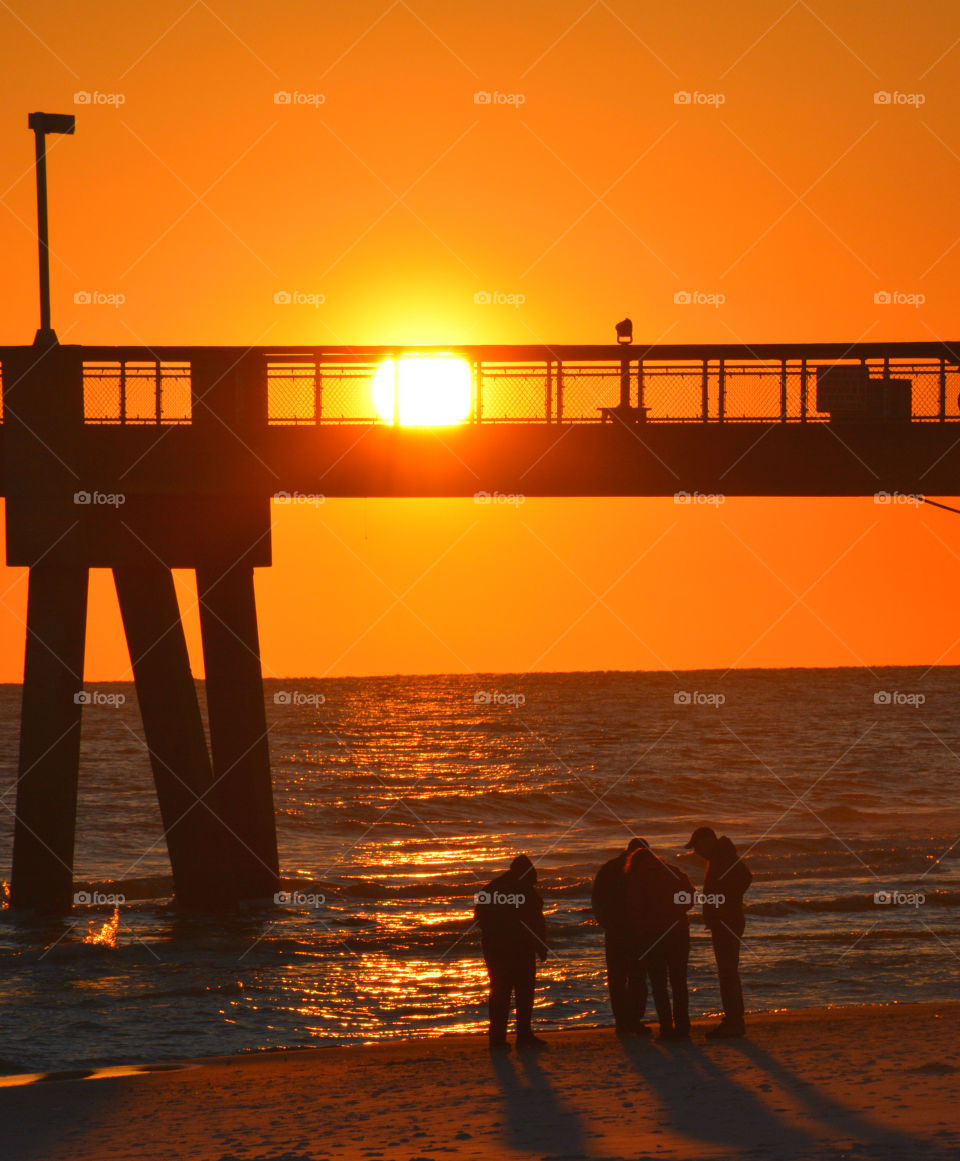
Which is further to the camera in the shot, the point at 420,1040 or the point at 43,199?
the point at 43,199

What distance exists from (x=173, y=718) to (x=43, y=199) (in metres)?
8.70

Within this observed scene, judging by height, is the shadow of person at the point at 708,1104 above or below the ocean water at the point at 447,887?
above

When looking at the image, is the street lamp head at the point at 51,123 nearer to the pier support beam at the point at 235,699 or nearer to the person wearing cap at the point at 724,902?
the pier support beam at the point at 235,699

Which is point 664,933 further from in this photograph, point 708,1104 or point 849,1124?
point 849,1124

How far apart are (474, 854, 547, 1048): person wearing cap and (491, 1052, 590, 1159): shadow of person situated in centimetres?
66

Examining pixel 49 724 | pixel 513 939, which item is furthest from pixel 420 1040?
pixel 49 724

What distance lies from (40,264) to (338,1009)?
13.3 meters

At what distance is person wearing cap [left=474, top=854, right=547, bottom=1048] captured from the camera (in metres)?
13.3

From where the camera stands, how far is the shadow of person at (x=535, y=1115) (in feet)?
32.7

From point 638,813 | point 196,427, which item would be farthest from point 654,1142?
point 638,813

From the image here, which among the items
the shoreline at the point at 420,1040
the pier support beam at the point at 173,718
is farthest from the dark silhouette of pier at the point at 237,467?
the shoreline at the point at 420,1040

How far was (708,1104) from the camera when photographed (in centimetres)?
1083

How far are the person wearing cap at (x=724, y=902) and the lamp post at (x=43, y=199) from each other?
1482cm

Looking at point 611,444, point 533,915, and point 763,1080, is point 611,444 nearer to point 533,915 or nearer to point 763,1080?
point 533,915
